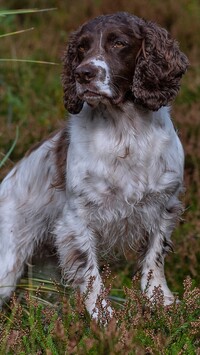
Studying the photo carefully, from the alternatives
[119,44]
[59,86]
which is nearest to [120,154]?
[119,44]

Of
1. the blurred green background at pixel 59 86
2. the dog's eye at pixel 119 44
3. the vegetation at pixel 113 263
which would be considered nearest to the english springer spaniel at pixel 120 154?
the dog's eye at pixel 119 44

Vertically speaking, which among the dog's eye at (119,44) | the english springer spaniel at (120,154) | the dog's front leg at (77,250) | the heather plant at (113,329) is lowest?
the heather plant at (113,329)

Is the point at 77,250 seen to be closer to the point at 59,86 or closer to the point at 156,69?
the point at 156,69

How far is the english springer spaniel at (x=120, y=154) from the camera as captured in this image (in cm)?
541

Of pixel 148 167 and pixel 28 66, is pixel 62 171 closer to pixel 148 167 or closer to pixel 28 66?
pixel 148 167

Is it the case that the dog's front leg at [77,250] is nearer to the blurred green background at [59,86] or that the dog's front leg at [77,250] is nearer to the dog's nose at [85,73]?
the dog's nose at [85,73]

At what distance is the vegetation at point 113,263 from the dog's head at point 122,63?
0.60 m

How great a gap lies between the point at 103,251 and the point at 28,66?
4.17m

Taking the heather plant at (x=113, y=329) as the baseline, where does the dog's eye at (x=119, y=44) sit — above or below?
above

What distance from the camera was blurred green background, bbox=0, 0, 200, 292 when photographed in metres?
7.09

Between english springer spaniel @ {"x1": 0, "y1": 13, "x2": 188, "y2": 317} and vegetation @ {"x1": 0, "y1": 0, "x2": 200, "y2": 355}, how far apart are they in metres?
0.31

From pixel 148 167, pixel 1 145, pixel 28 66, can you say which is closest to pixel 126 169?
pixel 148 167

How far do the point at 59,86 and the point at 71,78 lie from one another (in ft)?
12.4

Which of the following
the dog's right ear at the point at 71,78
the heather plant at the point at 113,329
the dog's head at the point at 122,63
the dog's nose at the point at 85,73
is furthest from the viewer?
the dog's right ear at the point at 71,78
